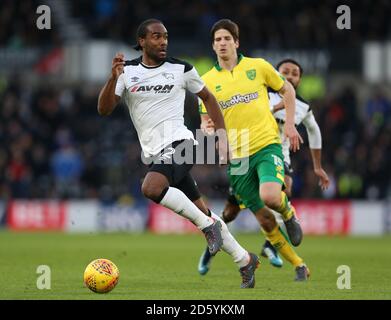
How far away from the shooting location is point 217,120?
9641 millimetres

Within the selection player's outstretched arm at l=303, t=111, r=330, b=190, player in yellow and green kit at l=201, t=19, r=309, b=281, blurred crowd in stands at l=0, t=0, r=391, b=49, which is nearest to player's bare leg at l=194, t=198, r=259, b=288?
player in yellow and green kit at l=201, t=19, r=309, b=281

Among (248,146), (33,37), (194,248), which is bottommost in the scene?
(194,248)

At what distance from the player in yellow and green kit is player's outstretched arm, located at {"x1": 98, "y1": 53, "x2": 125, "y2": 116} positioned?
144 cm

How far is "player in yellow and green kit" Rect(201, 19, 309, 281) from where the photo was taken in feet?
34.5

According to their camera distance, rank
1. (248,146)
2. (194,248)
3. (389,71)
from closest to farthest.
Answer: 1. (248,146)
2. (194,248)
3. (389,71)

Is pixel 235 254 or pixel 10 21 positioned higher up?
pixel 10 21

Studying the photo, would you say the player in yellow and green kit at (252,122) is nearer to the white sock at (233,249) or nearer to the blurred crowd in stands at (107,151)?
the white sock at (233,249)

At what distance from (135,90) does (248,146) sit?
1.56 meters

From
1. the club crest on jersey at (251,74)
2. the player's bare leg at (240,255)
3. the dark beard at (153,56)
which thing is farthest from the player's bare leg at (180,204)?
the club crest on jersey at (251,74)

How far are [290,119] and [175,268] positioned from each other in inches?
128

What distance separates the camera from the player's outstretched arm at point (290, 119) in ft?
32.9

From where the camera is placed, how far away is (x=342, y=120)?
83.3 feet
